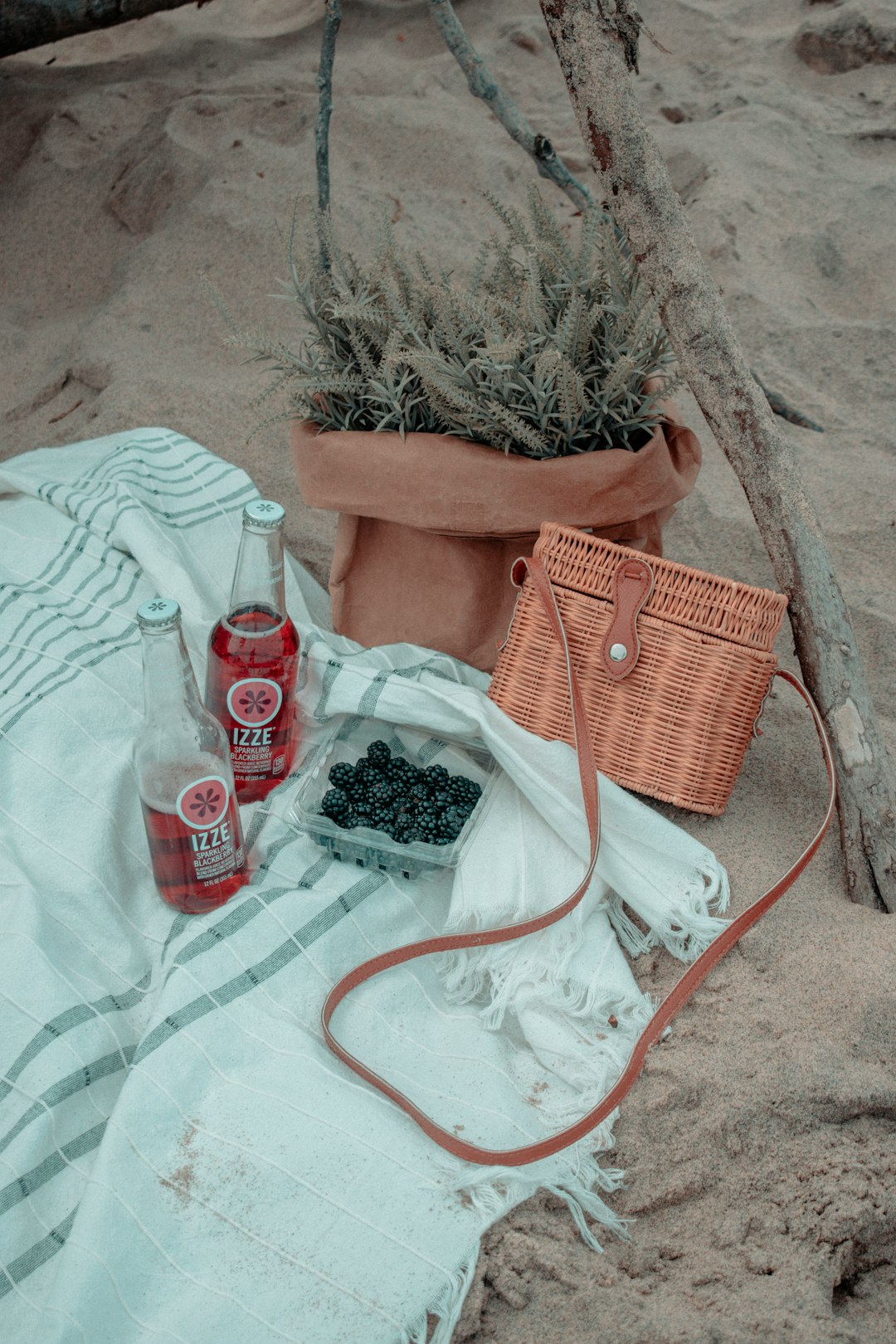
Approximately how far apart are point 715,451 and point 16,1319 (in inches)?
85.3

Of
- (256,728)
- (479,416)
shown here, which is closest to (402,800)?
(256,728)

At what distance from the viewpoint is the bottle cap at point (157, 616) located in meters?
Answer: 1.26

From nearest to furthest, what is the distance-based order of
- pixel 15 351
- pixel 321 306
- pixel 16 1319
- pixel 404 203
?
pixel 16 1319, pixel 321 306, pixel 15 351, pixel 404 203

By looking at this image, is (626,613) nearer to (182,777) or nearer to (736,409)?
(736,409)

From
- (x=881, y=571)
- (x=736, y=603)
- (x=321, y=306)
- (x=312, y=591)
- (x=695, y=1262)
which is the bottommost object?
→ (x=881, y=571)

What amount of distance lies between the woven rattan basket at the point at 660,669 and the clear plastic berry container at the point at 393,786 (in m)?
0.14

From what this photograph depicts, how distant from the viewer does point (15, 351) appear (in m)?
2.86

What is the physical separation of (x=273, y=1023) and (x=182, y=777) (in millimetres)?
318

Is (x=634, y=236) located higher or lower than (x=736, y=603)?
higher

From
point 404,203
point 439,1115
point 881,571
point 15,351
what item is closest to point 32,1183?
point 439,1115

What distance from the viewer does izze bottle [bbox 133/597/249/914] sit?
1.34 metres

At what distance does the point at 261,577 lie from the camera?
1.54 meters

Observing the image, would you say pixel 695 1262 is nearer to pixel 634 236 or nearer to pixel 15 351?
pixel 634 236

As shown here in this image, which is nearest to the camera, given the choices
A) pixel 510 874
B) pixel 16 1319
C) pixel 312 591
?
pixel 16 1319
